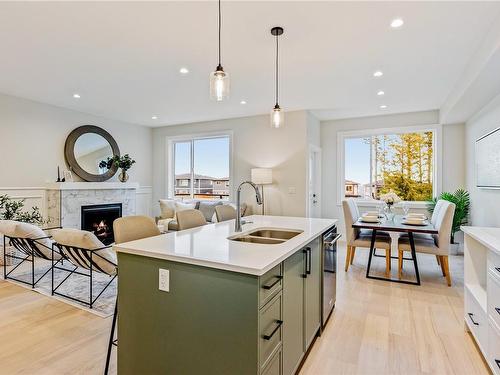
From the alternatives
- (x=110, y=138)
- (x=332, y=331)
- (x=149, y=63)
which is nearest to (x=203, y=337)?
(x=332, y=331)

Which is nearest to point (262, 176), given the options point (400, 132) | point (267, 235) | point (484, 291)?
point (400, 132)

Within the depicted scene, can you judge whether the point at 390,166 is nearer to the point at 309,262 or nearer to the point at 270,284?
the point at 309,262

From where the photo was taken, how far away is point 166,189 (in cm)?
721

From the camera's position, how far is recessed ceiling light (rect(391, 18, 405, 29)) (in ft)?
8.14

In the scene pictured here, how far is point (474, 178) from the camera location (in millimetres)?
4672

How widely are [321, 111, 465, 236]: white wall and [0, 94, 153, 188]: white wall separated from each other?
4.88 metres

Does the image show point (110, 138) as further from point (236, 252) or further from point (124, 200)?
point (236, 252)

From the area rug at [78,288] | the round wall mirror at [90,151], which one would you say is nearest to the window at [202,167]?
the round wall mirror at [90,151]

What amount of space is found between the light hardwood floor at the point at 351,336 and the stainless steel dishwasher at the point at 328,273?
14cm

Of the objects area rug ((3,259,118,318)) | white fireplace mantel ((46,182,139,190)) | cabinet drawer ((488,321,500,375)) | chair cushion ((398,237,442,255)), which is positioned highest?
white fireplace mantel ((46,182,139,190))

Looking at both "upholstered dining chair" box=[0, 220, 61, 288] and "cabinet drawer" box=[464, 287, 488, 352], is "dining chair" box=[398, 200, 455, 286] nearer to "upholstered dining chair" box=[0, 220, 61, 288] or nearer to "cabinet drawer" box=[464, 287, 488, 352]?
"cabinet drawer" box=[464, 287, 488, 352]

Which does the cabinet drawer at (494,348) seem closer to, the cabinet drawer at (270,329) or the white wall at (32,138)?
the cabinet drawer at (270,329)

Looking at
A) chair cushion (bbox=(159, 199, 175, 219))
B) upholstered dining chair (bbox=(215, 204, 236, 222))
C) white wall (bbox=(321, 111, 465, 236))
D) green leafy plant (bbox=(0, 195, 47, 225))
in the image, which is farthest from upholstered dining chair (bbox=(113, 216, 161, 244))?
white wall (bbox=(321, 111, 465, 236))

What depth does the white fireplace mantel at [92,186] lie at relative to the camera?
16.8ft
